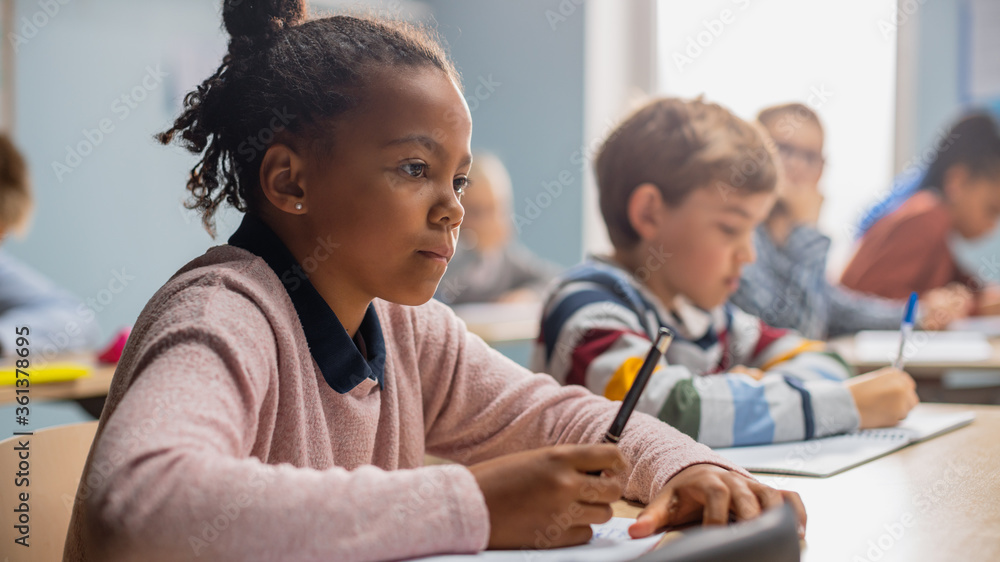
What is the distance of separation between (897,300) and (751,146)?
1.83 metres

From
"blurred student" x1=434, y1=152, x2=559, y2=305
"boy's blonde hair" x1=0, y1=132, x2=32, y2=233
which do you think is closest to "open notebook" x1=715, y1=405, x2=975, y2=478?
"boy's blonde hair" x1=0, y1=132, x2=32, y2=233

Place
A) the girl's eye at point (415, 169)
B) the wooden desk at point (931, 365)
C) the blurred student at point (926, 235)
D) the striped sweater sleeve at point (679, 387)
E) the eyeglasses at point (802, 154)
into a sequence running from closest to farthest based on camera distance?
the girl's eye at point (415, 169)
the striped sweater sleeve at point (679, 387)
the wooden desk at point (931, 365)
the eyeglasses at point (802, 154)
the blurred student at point (926, 235)

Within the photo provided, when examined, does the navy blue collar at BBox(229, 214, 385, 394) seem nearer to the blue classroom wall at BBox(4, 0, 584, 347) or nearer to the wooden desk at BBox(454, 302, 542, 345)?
the wooden desk at BBox(454, 302, 542, 345)

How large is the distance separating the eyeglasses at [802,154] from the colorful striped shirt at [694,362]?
1.06m

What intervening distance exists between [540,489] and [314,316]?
279 mm

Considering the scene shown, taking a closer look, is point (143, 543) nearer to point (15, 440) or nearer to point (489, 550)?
point (489, 550)

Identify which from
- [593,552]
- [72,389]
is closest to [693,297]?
[593,552]

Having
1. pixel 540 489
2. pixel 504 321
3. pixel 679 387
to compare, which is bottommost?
pixel 504 321

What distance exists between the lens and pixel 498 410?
81cm

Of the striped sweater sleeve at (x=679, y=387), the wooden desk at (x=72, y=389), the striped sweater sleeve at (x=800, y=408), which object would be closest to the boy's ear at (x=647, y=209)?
the striped sweater sleeve at (x=679, y=387)

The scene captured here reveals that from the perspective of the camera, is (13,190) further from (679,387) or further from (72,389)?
(679,387)

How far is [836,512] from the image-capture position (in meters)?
0.65

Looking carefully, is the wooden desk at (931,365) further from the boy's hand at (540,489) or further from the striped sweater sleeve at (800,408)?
the boy's hand at (540,489)

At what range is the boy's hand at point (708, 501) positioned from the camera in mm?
564
